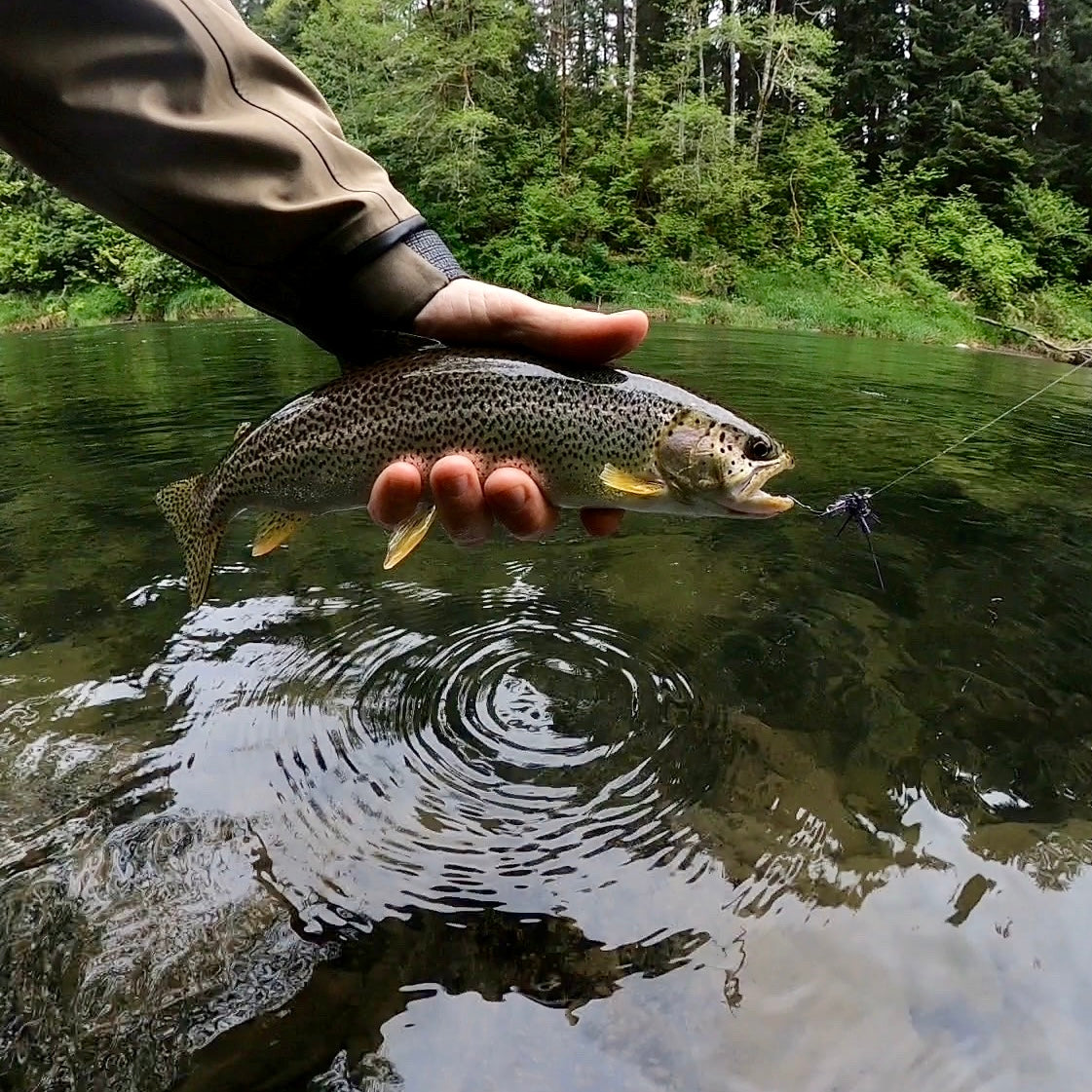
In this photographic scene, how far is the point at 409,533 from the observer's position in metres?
3.26

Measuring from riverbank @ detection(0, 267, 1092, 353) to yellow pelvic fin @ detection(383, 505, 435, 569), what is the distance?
2491 cm

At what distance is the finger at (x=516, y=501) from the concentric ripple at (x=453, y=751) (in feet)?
4.16

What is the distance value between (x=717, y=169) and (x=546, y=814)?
34.4 metres

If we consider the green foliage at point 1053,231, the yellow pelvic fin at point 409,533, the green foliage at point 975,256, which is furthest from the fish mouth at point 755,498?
the green foliage at point 1053,231

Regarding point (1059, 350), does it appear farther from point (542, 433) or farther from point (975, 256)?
point (542, 433)

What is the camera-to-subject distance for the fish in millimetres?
3182

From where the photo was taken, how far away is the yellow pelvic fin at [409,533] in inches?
126

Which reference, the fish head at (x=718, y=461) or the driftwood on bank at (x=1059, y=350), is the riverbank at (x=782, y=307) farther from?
the fish head at (x=718, y=461)

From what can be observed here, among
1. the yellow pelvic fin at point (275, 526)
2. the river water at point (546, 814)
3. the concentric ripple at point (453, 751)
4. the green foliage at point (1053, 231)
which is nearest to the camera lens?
the river water at point (546, 814)

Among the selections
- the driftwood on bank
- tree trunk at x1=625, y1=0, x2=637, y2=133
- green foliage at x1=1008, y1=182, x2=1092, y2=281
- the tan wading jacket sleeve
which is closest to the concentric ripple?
the tan wading jacket sleeve

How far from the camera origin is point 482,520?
3312mm

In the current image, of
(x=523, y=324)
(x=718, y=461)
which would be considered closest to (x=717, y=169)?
(x=523, y=324)

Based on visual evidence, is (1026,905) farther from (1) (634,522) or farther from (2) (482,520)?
(1) (634,522)

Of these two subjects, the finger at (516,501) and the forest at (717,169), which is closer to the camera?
the finger at (516,501)
